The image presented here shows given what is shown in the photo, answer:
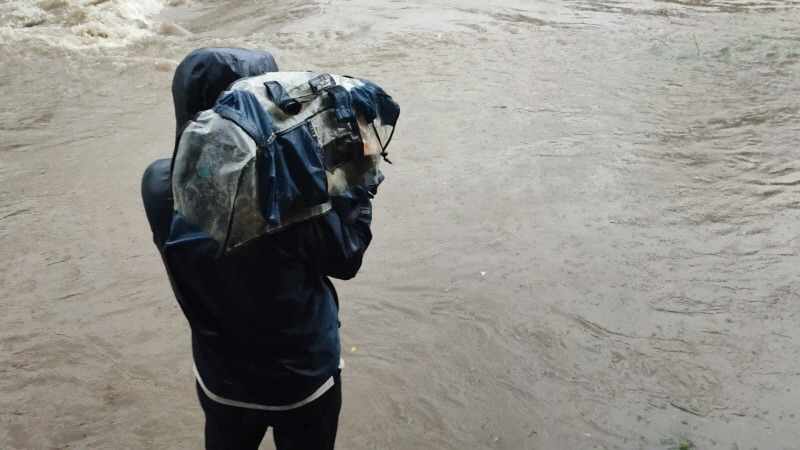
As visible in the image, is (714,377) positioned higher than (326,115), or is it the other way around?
(326,115)

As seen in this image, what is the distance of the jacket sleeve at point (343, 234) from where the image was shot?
6.23ft

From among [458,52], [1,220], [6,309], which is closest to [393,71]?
[458,52]

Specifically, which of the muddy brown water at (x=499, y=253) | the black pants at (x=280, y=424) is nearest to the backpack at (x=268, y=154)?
the black pants at (x=280, y=424)

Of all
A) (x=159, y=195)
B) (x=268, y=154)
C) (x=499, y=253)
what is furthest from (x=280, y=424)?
(x=499, y=253)

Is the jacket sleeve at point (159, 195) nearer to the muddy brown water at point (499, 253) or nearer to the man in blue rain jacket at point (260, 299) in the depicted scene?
the man in blue rain jacket at point (260, 299)

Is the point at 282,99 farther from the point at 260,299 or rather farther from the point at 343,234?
the point at 260,299

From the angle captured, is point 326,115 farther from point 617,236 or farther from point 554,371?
point 617,236

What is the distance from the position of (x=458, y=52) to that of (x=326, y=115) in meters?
7.06

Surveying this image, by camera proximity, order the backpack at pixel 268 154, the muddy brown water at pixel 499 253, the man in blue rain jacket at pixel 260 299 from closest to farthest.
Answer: the backpack at pixel 268 154 → the man in blue rain jacket at pixel 260 299 → the muddy brown water at pixel 499 253

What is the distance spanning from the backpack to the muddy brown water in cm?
195

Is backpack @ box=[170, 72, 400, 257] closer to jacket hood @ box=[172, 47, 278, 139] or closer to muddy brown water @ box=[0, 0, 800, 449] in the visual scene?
jacket hood @ box=[172, 47, 278, 139]

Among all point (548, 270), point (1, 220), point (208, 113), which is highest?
point (208, 113)

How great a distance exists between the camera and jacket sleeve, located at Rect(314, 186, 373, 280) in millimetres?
1898

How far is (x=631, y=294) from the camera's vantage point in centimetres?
439
